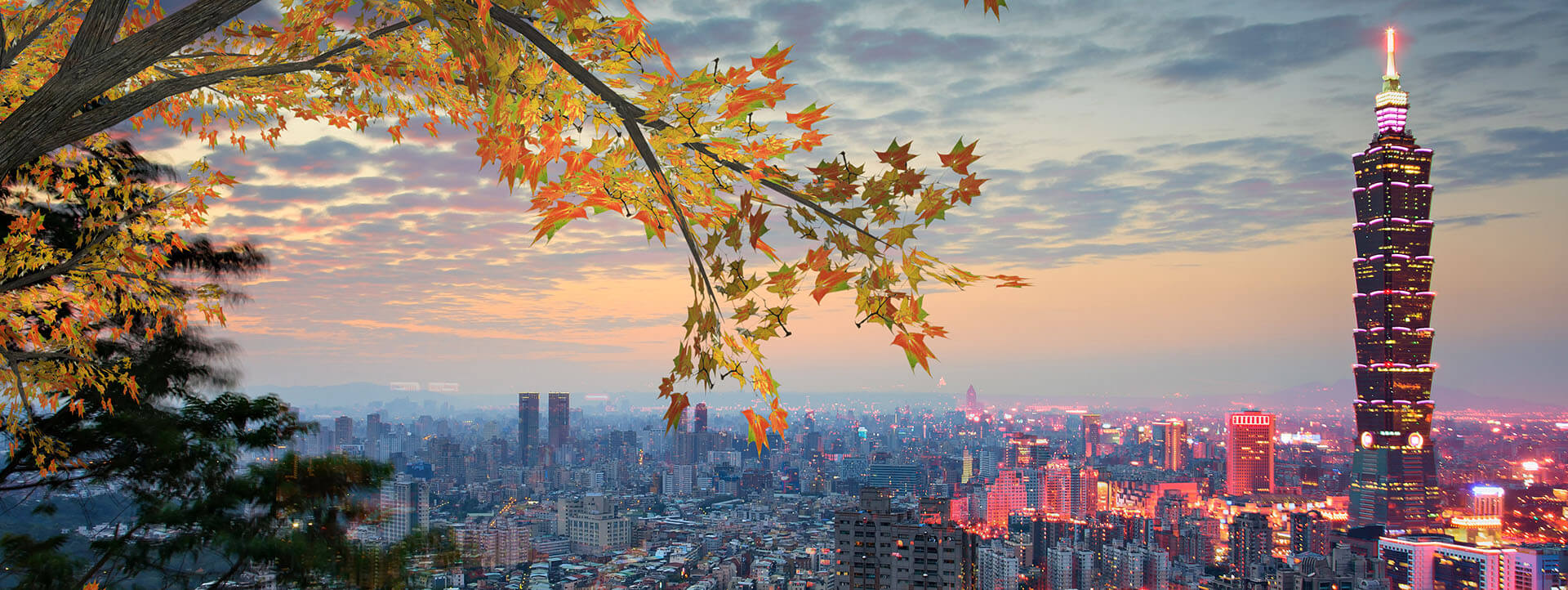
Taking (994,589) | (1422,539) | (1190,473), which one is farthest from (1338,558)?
(1190,473)

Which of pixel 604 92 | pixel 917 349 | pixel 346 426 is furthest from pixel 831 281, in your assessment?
pixel 346 426

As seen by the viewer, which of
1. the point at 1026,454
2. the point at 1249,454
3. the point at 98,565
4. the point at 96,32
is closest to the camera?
the point at 96,32

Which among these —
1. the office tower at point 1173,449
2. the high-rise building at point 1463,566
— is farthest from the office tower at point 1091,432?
the high-rise building at point 1463,566

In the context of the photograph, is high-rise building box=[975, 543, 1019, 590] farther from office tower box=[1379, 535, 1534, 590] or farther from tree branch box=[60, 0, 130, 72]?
tree branch box=[60, 0, 130, 72]

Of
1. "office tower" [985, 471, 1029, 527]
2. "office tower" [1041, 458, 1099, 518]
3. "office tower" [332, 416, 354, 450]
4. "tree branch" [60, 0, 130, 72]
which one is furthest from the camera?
"office tower" [1041, 458, 1099, 518]

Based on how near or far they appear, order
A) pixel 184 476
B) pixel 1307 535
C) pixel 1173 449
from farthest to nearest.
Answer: pixel 1173 449 < pixel 1307 535 < pixel 184 476

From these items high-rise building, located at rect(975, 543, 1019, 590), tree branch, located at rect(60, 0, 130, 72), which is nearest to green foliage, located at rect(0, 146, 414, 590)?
tree branch, located at rect(60, 0, 130, 72)

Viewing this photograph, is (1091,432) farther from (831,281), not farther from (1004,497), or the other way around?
(831,281)
